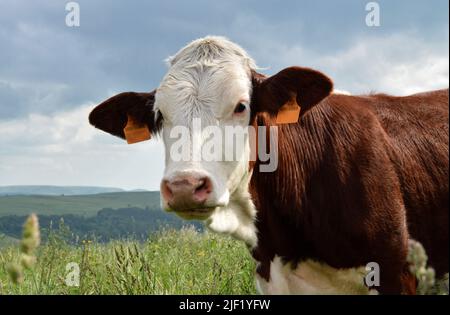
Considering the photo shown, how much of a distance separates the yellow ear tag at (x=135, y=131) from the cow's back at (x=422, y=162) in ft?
7.68

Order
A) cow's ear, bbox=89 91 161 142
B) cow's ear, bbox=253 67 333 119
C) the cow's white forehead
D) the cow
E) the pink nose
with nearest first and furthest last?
the pink nose, the cow's white forehead, the cow, cow's ear, bbox=253 67 333 119, cow's ear, bbox=89 91 161 142

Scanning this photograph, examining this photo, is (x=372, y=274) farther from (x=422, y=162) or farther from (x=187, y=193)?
(x=187, y=193)

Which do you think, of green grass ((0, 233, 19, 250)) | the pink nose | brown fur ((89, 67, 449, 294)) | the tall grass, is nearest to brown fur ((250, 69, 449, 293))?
brown fur ((89, 67, 449, 294))

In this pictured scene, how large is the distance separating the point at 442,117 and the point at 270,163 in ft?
7.36

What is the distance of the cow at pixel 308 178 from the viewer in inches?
195

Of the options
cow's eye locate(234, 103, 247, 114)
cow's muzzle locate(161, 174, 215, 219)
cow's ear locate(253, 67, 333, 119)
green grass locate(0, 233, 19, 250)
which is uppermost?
cow's ear locate(253, 67, 333, 119)

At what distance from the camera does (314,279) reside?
5348 millimetres

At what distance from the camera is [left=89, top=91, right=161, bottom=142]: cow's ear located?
5691 millimetres

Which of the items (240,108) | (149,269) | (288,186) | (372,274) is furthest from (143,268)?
(372,274)

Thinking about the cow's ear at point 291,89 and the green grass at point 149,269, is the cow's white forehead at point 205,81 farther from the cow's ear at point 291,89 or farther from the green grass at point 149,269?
the green grass at point 149,269

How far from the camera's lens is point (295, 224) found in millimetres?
5234

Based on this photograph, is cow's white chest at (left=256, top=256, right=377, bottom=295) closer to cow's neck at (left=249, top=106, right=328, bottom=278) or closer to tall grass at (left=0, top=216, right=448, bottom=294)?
cow's neck at (left=249, top=106, right=328, bottom=278)

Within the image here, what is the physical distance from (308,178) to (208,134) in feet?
4.01
